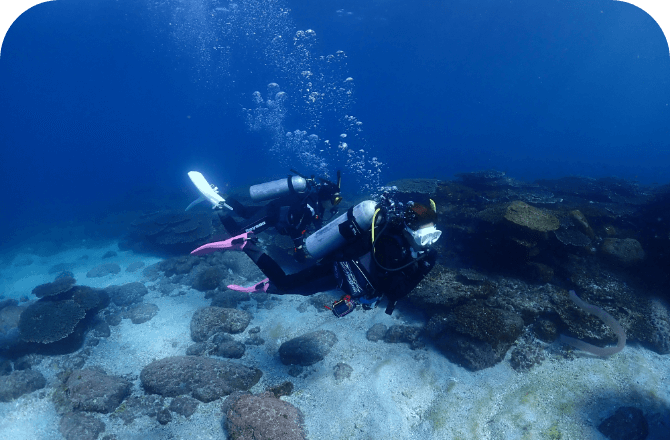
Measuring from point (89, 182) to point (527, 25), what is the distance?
91.0m

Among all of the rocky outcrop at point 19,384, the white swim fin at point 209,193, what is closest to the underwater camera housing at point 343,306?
the white swim fin at point 209,193

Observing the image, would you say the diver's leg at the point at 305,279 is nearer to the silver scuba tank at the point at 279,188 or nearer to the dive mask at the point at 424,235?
the dive mask at the point at 424,235

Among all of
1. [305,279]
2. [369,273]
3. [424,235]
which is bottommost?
[305,279]

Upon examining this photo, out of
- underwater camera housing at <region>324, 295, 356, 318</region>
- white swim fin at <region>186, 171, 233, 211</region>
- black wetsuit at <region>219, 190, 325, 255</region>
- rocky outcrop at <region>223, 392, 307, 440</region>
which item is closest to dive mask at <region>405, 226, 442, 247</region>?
underwater camera housing at <region>324, 295, 356, 318</region>

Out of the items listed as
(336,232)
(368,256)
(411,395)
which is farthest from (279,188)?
(411,395)

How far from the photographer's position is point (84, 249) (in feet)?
46.8

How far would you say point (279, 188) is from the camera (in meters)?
7.44

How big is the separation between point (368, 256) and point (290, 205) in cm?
350

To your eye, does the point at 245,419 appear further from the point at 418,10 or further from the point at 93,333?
the point at 418,10

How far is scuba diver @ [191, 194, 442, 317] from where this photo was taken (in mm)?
3637

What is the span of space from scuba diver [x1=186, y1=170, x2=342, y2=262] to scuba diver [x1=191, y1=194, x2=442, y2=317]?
4.82 ft

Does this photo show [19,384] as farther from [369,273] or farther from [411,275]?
[411,275]

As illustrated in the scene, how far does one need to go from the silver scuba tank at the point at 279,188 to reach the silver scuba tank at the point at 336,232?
3.10m

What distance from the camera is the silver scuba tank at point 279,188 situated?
7371mm
